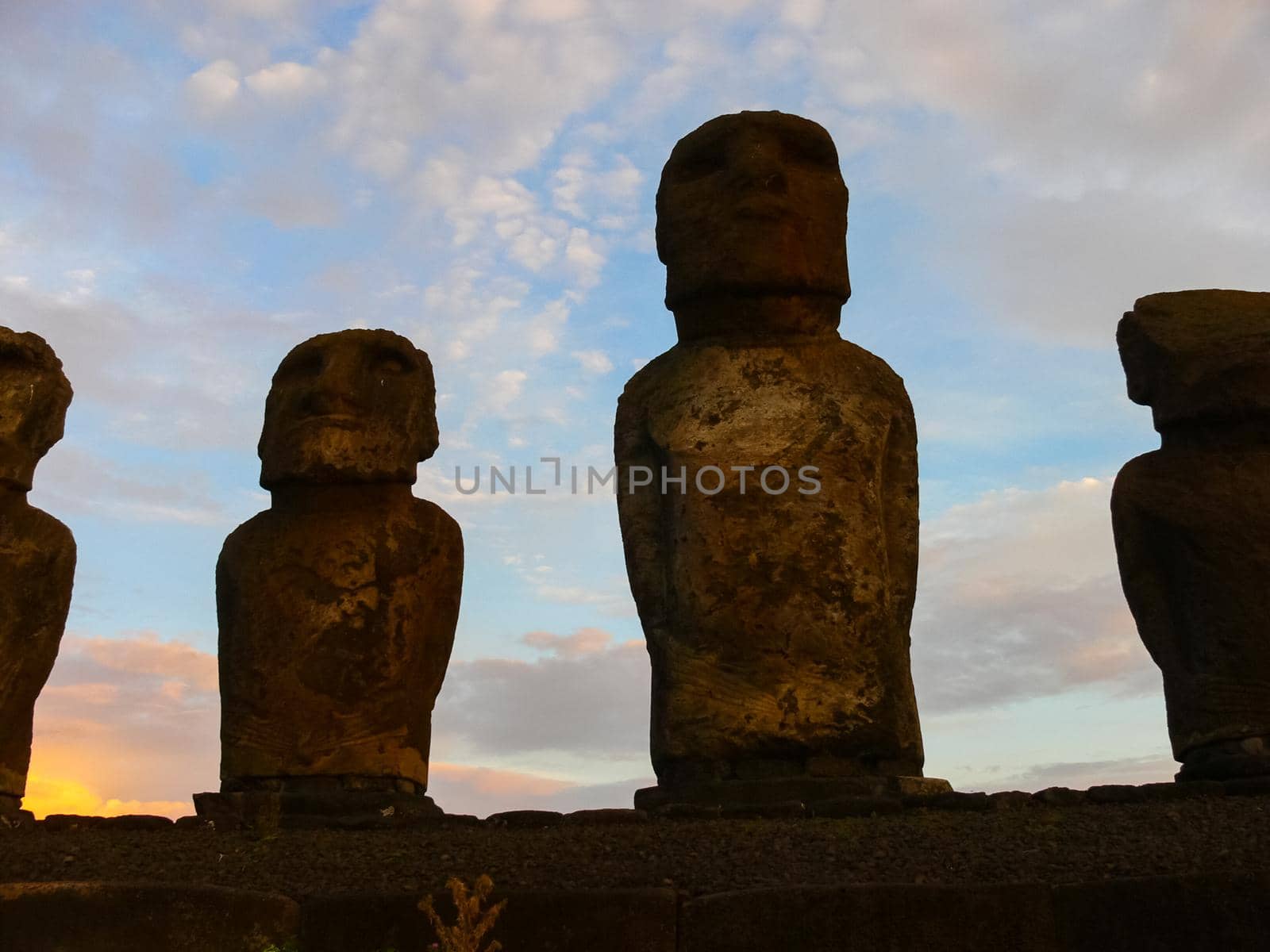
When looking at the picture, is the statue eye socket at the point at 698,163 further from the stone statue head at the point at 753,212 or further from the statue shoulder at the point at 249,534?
the statue shoulder at the point at 249,534

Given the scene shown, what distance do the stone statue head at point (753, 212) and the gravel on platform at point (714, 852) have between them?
2775 millimetres

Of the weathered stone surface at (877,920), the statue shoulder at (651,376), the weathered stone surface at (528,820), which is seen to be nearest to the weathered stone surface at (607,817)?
the weathered stone surface at (528,820)

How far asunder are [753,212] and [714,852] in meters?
3.40

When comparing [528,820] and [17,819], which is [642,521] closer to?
[528,820]

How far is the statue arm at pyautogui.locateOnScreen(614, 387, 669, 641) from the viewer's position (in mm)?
7715

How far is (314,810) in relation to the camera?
299 inches

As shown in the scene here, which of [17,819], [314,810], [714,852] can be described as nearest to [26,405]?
[17,819]

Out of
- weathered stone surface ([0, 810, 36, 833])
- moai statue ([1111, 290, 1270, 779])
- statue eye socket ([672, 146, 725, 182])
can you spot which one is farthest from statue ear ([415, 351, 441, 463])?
moai statue ([1111, 290, 1270, 779])

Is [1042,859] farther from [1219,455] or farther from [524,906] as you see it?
[1219,455]

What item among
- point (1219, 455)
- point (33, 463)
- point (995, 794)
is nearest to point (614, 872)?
point (995, 794)

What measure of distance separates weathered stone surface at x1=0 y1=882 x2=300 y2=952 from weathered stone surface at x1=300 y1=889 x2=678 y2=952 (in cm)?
13

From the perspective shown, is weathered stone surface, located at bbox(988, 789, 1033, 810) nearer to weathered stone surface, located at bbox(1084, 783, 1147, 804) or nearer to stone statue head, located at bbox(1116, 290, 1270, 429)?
weathered stone surface, located at bbox(1084, 783, 1147, 804)

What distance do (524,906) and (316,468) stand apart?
3.68m

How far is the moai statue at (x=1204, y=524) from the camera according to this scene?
24.6ft
